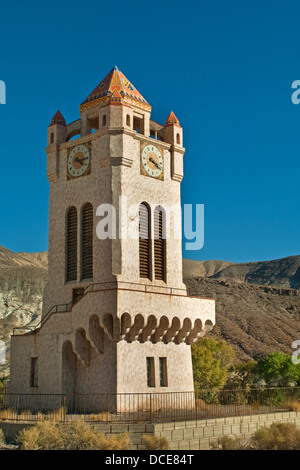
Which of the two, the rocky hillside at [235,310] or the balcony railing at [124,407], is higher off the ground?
the rocky hillside at [235,310]

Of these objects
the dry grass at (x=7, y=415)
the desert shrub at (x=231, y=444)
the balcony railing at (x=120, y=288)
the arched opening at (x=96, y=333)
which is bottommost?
Result: the desert shrub at (x=231, y=444)

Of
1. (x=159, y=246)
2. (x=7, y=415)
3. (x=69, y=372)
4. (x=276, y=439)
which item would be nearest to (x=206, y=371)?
(x=159, y=246)

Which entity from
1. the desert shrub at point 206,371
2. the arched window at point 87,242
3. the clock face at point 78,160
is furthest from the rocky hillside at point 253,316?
the clock face at point 78,160

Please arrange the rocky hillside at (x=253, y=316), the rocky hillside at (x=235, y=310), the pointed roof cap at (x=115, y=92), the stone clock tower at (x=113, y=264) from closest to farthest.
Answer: the stone clock tower at (x=113, y=264)
the pointed roof cap at (x=115, y=92)
the rocky hillside at (x=253, y=316)
the rocky hillside at (x=235, y=310)

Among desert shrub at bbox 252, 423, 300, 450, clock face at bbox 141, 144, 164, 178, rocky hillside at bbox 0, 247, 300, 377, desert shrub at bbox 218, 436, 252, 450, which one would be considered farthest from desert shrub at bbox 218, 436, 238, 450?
rocky hillside at bbox 0, 247, 300, 377

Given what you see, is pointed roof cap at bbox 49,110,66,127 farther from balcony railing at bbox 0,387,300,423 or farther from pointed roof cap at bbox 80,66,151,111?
balcony railing at bbox 0,387,300,423

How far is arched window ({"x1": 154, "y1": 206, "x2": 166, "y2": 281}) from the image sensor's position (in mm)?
32031

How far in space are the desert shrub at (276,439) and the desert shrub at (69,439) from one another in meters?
5.84

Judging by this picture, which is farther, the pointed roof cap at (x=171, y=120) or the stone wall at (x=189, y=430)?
the pointed roof cap at (x=171, y=120)

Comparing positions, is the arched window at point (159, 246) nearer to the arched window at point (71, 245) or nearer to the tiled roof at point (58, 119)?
the arched window at point (71, 245)

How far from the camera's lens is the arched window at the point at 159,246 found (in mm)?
32031

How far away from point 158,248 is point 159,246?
15 cm

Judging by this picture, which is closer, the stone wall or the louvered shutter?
the stone wall
